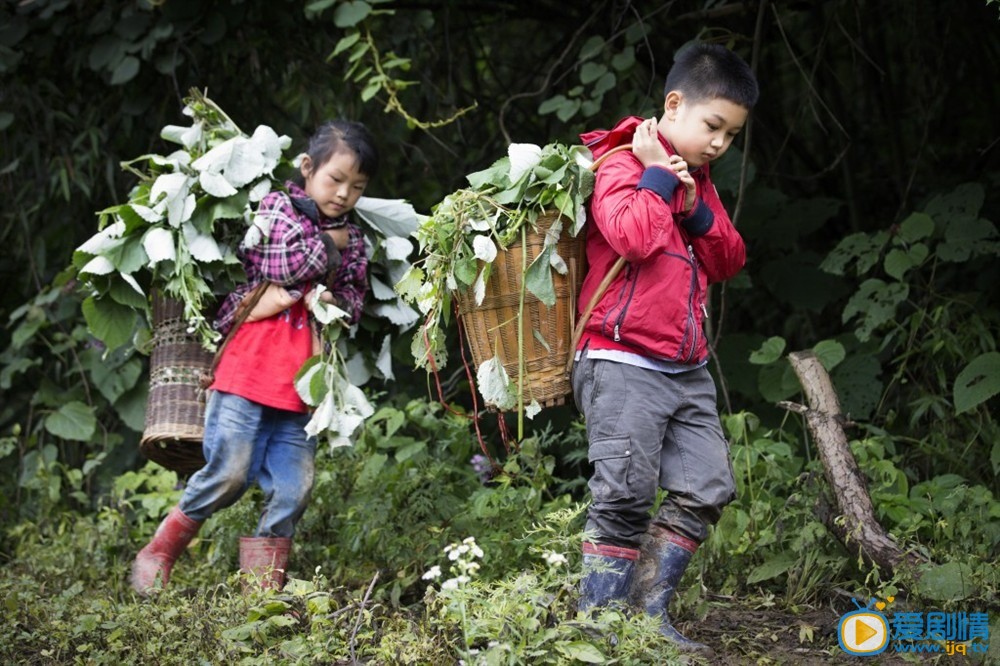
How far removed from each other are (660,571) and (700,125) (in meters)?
1.12

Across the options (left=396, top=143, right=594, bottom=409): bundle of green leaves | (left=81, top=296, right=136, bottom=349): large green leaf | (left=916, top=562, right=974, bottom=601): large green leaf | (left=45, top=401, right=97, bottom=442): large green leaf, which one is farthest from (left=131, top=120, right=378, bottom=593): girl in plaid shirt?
(left=916, top=562, right=974, bottom=601): large green leaf

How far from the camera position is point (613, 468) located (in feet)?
9.36

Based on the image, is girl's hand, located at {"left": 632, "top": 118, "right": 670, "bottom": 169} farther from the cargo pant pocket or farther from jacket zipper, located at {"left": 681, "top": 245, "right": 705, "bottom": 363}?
the cargo pant pocket

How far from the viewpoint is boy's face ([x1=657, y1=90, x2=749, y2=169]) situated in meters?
2.89

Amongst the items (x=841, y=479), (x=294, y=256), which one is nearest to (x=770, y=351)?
(x=841, y=479)

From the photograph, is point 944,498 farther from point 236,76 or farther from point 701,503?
point 236,76

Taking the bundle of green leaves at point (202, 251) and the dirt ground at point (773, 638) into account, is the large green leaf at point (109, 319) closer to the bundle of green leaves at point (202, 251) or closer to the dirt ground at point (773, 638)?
the bundle of green leaves at point (202, 251)

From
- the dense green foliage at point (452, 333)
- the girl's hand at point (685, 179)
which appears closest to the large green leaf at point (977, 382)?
the dense green foliage at point (452, 333)

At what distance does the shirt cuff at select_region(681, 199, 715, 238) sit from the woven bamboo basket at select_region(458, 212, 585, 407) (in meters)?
0.27

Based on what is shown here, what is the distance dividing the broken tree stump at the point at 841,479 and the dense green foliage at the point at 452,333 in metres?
0.07

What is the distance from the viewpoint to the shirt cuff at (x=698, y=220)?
116 inches

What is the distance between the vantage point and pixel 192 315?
3557 mm

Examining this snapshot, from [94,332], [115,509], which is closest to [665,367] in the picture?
[94,332]

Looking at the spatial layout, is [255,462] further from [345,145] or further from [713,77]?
[713,77]
